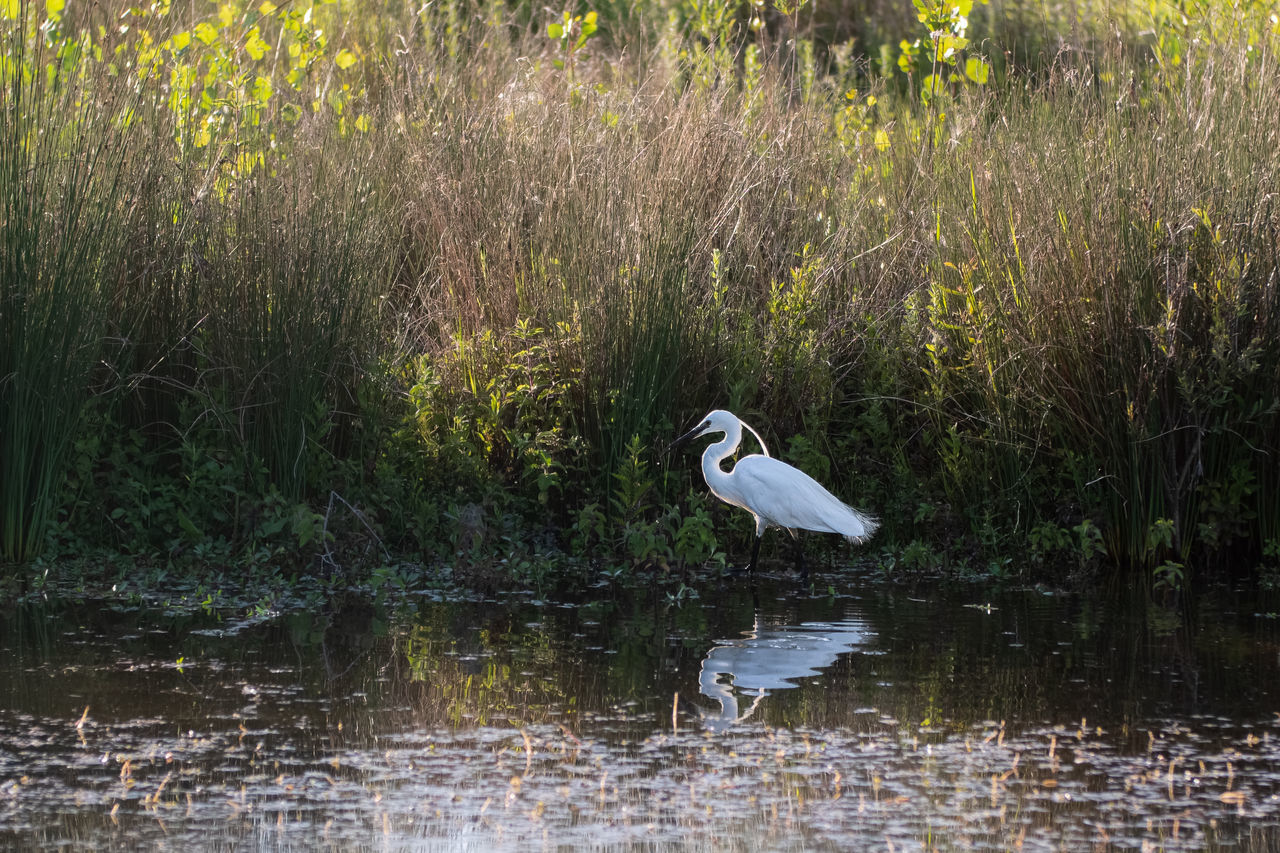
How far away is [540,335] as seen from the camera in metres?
6.71

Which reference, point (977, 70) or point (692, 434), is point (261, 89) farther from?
point (977, 70)

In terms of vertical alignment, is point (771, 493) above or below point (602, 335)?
below

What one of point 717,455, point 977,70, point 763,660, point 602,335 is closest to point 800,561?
point 717,455

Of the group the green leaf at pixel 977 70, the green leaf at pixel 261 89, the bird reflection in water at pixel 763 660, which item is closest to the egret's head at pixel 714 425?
the bird reflection in water at pixel 763 660

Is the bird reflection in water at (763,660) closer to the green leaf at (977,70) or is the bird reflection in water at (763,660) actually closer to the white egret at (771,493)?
the white egret at (771,493)

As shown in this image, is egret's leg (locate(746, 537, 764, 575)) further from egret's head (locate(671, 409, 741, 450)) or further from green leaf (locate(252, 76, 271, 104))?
green leaf (locate(252, 76, 271, 104))

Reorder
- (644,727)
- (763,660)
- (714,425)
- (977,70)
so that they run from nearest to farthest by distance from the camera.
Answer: (644,727) → (763,660) → (714,425) → (977,70)

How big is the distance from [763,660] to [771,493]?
4.70 feet

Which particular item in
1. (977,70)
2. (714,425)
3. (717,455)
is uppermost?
(977,70)

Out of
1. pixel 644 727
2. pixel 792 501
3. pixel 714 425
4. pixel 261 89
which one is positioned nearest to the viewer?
pixel 644 727

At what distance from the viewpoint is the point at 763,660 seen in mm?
4840

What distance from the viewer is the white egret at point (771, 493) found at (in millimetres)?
6145

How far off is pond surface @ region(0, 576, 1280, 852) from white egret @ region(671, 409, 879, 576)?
545mm

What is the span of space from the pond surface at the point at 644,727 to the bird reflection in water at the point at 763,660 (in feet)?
0.05
